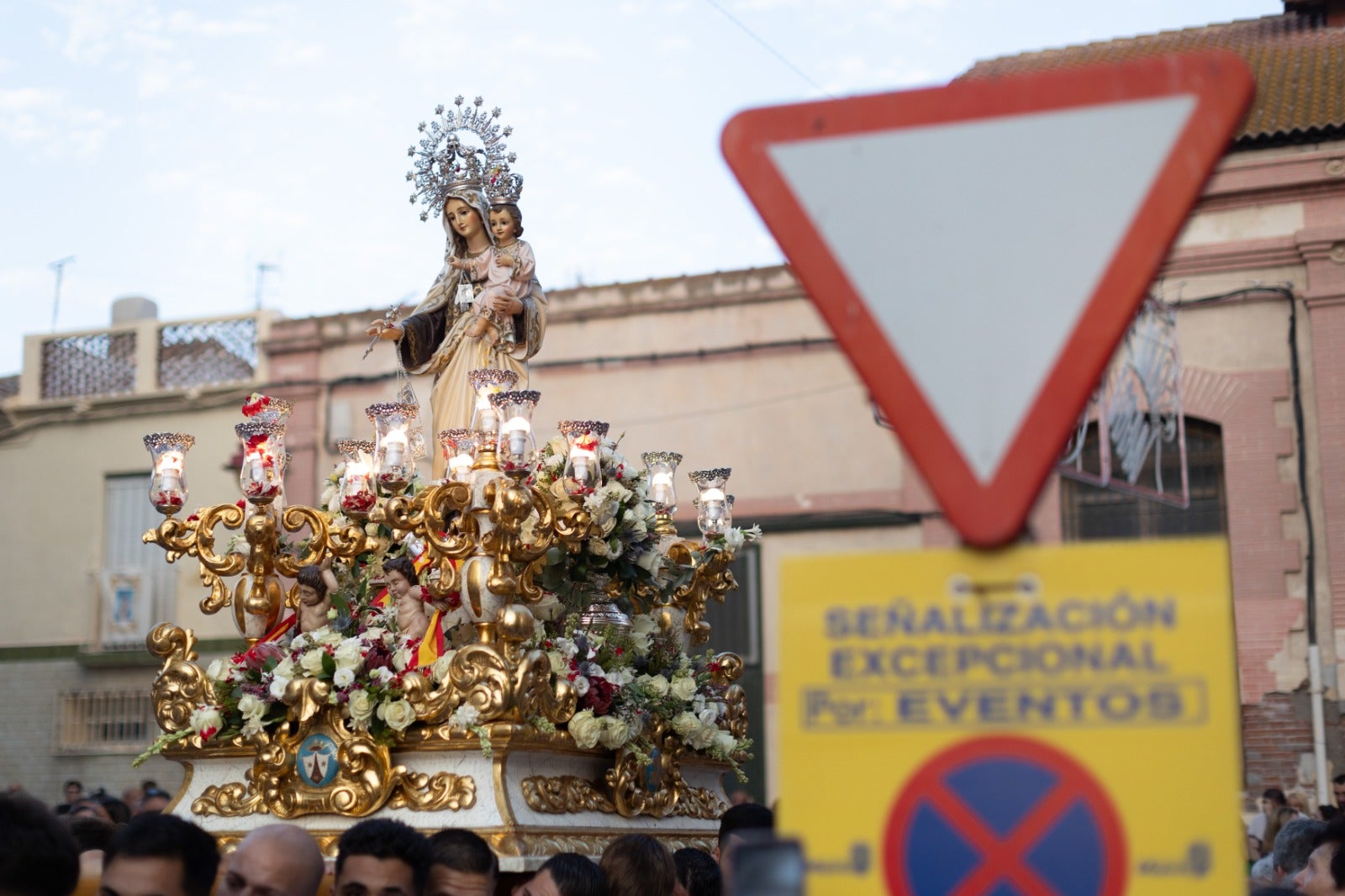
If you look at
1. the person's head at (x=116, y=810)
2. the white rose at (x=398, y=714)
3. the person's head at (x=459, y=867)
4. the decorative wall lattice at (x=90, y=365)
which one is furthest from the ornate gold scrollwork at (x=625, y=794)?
the decorative wall lattice at (x=90, y=365)

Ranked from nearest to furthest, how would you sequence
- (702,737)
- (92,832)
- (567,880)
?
(567,880) < (92,832) < (702,737)

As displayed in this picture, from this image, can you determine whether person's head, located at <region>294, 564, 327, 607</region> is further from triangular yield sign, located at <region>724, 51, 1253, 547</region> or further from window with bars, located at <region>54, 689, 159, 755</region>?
window with bars, located at <region>54, 689, 159, 755</region>

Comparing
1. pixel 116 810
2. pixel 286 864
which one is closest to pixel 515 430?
pixel 286 864

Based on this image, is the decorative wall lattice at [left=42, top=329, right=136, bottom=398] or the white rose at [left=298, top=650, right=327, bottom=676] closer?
the white rose at [left=298, top=650, right=327, bottom=676]

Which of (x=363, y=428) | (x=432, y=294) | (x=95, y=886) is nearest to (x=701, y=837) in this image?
(x=432, y=294)

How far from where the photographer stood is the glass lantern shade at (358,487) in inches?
264

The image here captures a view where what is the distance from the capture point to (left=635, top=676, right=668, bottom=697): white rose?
696 centimetres

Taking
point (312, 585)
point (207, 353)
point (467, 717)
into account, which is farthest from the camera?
point (207, 353)

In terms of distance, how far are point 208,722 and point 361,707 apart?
786 mm

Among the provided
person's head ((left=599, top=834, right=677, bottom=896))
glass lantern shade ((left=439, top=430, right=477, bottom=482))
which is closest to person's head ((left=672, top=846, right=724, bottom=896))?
person's head ((left=599, top=834, right=677, bottom=896))

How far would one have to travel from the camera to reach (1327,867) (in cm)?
462

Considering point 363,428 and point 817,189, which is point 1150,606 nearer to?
point 817,189

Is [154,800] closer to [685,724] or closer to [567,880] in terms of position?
[685,724]

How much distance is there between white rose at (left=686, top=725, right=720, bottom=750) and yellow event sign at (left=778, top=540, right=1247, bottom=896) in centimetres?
523
